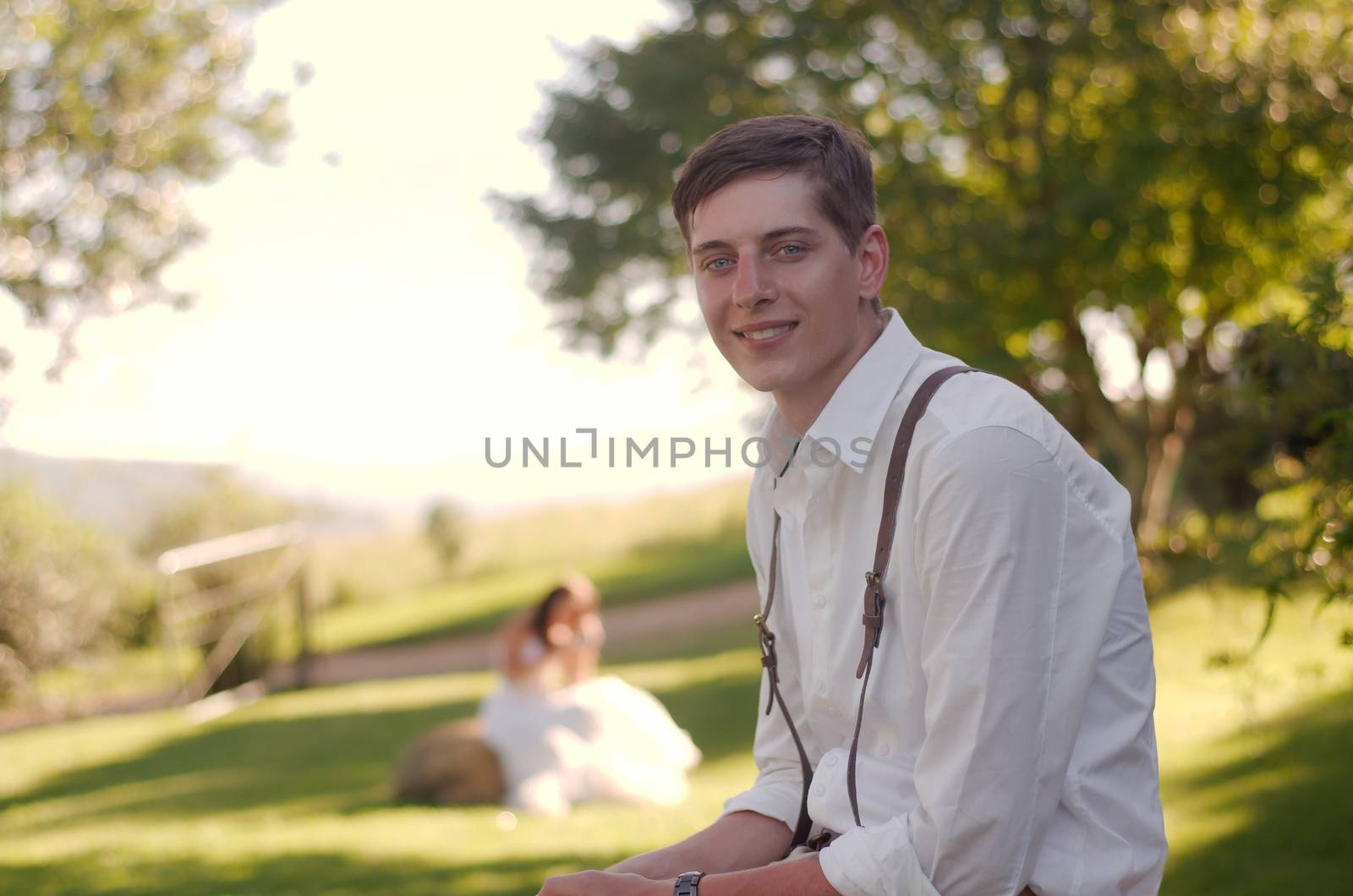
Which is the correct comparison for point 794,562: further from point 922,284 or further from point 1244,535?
point 922,284

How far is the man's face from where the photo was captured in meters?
1.87

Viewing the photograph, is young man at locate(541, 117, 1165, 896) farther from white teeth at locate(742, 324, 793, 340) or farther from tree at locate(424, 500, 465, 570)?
tree at locate(424, 500, 465, 570)

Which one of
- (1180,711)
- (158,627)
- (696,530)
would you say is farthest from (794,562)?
(696,530)

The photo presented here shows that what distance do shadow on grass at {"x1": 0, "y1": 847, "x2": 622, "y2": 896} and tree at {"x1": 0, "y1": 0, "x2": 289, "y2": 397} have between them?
4.42 meters

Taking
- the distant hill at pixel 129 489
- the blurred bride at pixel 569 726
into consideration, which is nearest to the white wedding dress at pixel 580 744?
the blurred bride at pixel 569 726

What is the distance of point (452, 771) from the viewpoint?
26.2 ft

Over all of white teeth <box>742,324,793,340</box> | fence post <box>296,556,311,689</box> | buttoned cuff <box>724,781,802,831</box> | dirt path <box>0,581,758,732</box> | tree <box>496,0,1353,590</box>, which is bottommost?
dirt path <box>0,581,758,732</box>

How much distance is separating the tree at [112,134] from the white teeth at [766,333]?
8.78 meters

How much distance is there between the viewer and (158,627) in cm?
1989

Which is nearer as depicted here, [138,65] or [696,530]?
[138,65]

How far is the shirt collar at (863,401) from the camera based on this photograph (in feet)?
5.94

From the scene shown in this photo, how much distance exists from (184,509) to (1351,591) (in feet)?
66.7

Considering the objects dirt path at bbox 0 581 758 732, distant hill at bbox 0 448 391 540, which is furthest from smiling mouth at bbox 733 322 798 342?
distant hill at bbox 0 448 391 540

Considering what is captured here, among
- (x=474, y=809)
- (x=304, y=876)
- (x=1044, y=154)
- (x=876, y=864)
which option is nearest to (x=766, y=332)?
(x=876, y=864)
